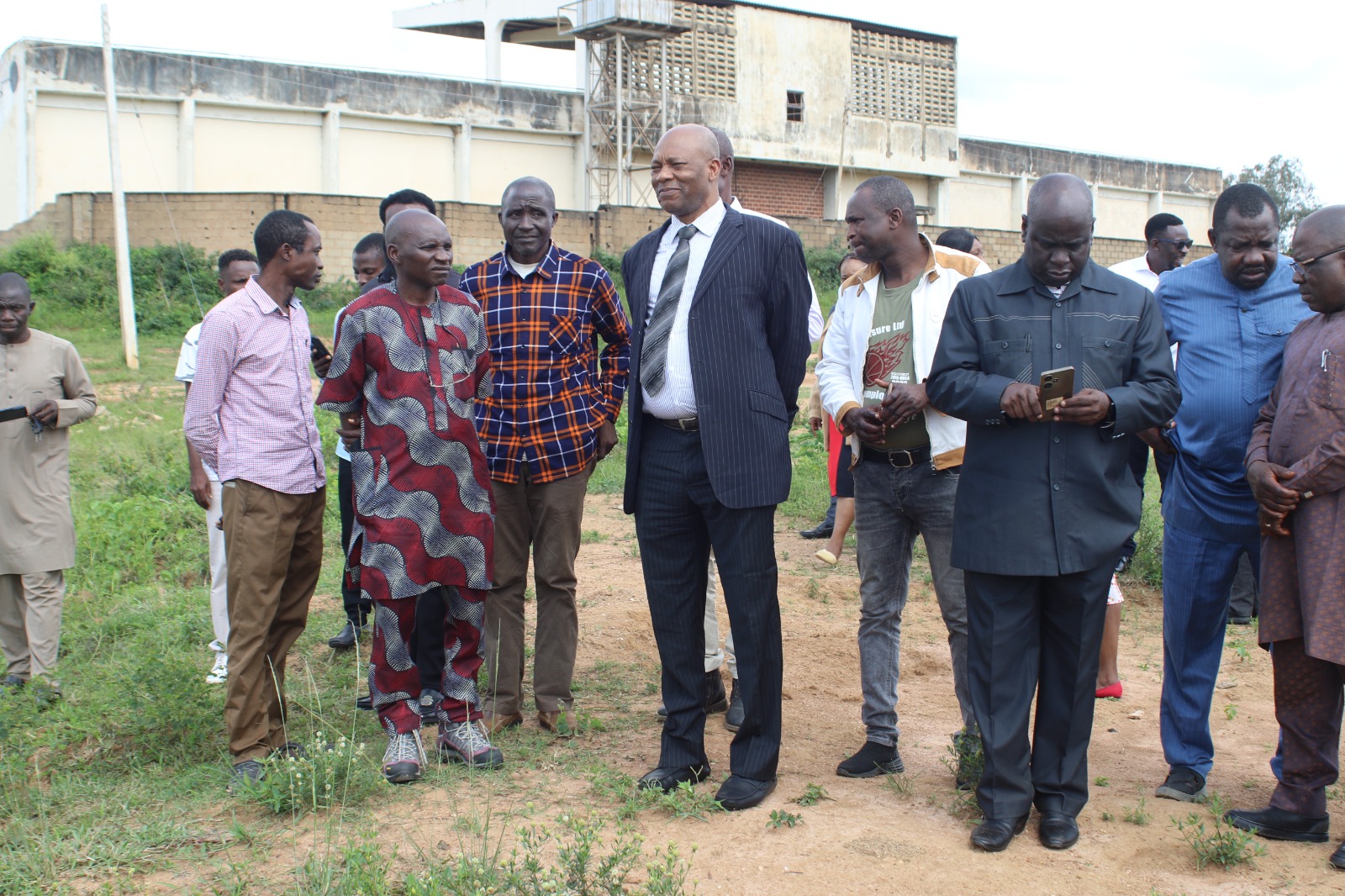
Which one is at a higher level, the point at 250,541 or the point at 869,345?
the point at 869,345

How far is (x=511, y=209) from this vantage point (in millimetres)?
4539

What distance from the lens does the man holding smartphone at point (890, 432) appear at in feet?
13.3

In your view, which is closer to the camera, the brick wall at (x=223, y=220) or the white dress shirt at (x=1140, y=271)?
the white dress shirt at (x=1140, y=271)

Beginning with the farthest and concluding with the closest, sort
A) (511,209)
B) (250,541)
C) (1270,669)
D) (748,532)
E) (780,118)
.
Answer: (780,118)
(1270,669)
(511,209)
(250,541)
(748,532)

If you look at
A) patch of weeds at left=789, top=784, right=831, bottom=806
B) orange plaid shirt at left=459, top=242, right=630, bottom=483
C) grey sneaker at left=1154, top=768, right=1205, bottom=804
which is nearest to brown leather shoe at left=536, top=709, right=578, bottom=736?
orange plaid shirt at left=459, top=242, right=630, bottom=483

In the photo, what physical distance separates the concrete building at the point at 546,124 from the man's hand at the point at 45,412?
1581 cm

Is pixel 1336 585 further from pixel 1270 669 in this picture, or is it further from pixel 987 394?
pixel 1270 669

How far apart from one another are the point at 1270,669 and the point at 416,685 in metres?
4.16

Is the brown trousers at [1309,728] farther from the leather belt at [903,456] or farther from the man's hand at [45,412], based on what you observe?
the man's hand at [45,412]

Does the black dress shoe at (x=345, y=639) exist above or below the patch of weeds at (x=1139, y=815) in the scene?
above

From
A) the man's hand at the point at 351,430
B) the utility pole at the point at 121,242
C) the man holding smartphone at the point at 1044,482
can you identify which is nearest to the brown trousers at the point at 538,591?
the man's hand at the point at 351,430

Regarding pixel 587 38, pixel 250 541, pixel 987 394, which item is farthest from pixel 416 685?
pixel 587 38

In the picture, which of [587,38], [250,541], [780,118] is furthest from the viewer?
[780,118]

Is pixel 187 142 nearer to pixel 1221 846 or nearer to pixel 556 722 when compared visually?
pixel 556 722
